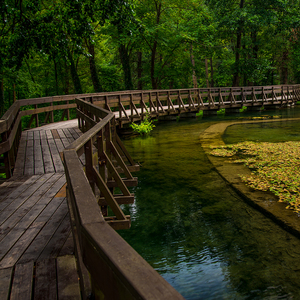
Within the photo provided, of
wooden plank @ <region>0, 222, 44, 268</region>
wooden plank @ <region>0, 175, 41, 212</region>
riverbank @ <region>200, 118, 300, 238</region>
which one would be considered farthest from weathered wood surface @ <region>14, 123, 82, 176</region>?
riverbank @ <region>200, 118, 300, 238</region>

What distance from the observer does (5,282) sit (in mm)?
2580

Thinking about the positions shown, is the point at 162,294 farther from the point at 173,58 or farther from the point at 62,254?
the point at 173,58

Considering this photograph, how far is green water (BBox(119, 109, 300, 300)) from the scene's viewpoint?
4.03 metres

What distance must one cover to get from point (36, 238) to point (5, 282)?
79 cm

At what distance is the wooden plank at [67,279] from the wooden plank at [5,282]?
0.39 m

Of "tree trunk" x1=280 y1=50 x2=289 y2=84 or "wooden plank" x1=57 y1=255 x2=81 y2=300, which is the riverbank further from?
"tree trunk" x1=280 y1=50 x2=289 y2=84

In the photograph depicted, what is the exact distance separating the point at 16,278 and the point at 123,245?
183 cm

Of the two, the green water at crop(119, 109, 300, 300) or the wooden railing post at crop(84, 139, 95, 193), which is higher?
the wooden railing post at crop(84, 139, 95, 193)

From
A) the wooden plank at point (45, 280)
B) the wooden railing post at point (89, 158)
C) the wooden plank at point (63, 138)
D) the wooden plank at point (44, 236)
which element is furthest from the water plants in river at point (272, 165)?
the wooden plank at point (63, 138)

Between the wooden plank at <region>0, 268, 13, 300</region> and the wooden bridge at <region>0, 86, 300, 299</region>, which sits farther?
the wooden plank at <region>0, 268, 13, 300</region>

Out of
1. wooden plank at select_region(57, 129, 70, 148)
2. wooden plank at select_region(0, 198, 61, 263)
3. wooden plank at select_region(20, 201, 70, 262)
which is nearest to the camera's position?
wooden plank at select_region(20, 201, 70, 262)

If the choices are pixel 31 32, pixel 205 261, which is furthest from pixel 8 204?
pixel 31 32

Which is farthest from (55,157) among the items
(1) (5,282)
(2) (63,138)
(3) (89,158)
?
(1) (5,282)

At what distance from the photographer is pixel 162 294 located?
3.22ft
